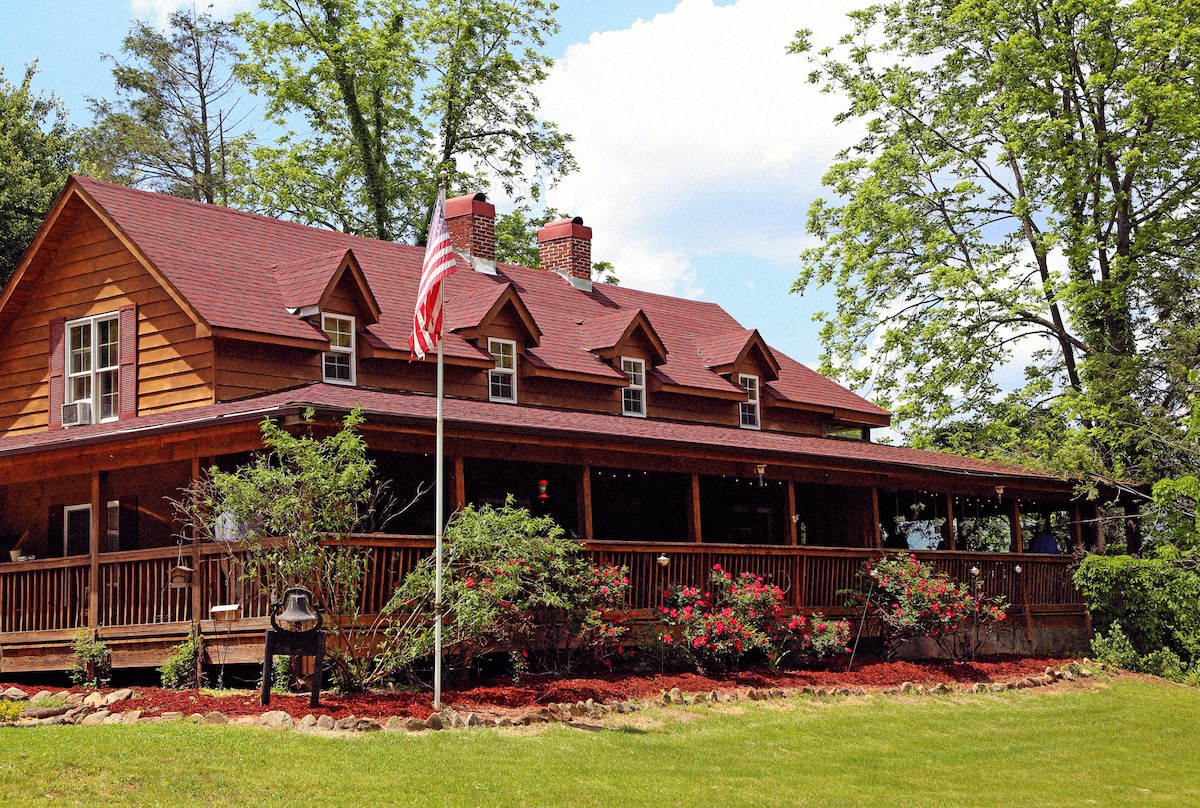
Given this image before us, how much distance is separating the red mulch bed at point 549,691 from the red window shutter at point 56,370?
6.18 meters

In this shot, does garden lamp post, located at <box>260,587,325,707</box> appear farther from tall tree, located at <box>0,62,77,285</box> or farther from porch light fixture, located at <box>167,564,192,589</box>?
tall tree, located at <box>0,62,77,285</box>

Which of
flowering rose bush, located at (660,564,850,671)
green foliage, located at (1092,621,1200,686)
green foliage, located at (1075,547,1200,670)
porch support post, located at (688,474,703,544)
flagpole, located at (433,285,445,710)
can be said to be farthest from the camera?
green foliage, located at (1075,547,1200,670)

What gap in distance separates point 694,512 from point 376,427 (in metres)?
6.81

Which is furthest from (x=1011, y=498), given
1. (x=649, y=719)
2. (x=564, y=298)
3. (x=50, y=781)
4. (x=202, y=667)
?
(x=50, y=781)

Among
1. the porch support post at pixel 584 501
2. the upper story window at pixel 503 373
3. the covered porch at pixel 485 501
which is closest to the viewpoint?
the covered porch at pixel 485 501

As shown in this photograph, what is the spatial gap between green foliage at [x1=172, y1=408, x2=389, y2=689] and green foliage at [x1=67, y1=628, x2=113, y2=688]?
3496 mm

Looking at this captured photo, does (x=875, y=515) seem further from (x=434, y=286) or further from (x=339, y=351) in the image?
(x=434, y=286)

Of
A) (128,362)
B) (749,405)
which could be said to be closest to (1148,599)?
(749,405)

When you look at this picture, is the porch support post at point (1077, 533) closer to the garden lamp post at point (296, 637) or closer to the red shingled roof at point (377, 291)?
the red shingled roof at point (377, 291)

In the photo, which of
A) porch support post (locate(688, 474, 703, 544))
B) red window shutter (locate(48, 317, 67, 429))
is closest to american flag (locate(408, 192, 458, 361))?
porch support post (locate(688, 474, 703, 544))

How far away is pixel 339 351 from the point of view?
24.3 m

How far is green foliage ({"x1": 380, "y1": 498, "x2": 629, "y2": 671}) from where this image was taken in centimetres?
1722

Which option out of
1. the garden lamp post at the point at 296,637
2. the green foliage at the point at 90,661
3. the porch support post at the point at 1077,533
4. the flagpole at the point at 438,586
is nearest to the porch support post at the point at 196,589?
the green foliage at the point at 90,661

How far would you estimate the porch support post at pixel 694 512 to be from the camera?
22766 millimetres
